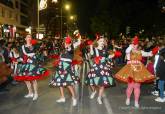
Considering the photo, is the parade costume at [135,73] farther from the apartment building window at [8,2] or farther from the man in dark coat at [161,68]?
the apartment building window at [8,2]

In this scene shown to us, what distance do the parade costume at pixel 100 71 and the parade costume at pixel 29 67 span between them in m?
1.65

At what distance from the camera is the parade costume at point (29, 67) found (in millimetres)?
12000

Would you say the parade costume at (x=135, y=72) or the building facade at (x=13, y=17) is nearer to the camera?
the parade costume at (x=135, y=72)

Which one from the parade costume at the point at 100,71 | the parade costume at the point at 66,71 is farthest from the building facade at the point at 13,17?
the parade costume at the point at 100,71

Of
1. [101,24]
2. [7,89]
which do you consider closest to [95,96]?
[7,89]

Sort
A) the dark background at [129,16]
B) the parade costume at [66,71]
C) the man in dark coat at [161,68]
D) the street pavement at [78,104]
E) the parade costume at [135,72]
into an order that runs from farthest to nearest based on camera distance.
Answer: the dark background at [129,16] → the man in dark coat at [161,68] → the parade costume at [66,71] → the parade costume at [135,72] → the street pavement at [78,104]

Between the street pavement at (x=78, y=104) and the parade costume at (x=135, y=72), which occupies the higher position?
the parade costume at (x=135, y=72)

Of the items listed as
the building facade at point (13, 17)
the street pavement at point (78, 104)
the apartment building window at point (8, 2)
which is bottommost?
the street pavement at point (78, 104)

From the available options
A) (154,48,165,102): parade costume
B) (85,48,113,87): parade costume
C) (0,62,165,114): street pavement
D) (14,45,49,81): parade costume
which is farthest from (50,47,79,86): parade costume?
(154,48,165,102): parade costume

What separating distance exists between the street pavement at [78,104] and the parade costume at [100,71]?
0.65m

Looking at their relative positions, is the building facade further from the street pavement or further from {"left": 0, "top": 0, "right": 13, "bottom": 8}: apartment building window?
the street pavement

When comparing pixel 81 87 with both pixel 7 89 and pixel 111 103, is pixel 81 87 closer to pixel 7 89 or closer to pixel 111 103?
pixel 7 89

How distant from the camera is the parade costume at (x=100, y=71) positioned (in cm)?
1130

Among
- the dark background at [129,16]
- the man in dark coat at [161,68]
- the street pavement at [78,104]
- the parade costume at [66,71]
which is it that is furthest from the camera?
the dark background at [129,16]
